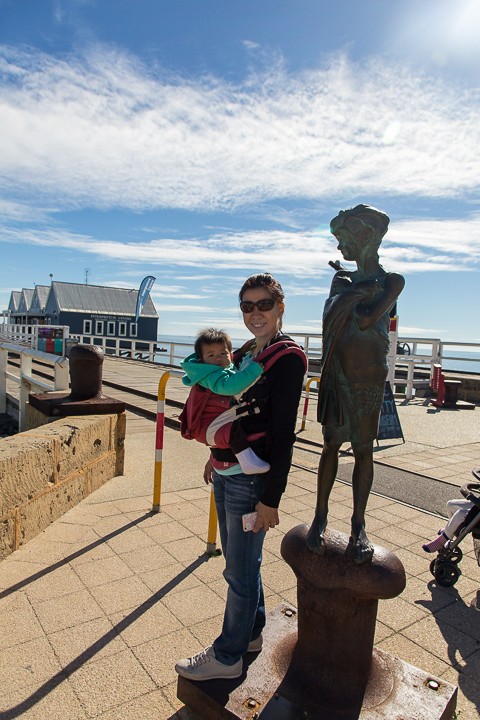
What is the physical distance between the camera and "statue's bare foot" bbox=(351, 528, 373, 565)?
2211 millimetres

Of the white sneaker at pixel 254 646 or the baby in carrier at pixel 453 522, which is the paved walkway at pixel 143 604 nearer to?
the baby in carrier at pixel 453 522

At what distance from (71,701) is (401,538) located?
9.02 ft

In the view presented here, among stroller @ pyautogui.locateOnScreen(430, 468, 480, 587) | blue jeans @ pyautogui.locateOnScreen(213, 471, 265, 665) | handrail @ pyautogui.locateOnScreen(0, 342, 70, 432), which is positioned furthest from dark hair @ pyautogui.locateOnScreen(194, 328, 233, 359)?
handrail @ pyautogui.locateOnScreen(0, 342, 70, 432)

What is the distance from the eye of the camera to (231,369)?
7.68 ft

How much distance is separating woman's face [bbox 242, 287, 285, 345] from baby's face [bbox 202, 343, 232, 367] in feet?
0.71

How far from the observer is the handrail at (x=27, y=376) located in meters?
6.32

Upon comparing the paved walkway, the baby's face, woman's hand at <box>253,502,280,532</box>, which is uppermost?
the baby's face

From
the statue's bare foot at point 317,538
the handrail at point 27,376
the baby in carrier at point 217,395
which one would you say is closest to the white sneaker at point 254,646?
the statue's bare foot at point 317,538

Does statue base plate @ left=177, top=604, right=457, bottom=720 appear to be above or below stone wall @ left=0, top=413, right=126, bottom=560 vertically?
below

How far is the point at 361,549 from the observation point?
2.25 metres

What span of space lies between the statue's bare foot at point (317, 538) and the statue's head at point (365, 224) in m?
1.25

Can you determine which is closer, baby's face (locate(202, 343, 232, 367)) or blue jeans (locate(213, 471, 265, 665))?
blue jeans (locate(213, 471, 265, 665))

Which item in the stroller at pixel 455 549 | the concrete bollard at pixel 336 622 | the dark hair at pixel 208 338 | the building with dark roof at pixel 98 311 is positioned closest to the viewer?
the concrete bollard at pixel 336 622

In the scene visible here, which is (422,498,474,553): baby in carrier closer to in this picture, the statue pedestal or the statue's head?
the statue pedestal
